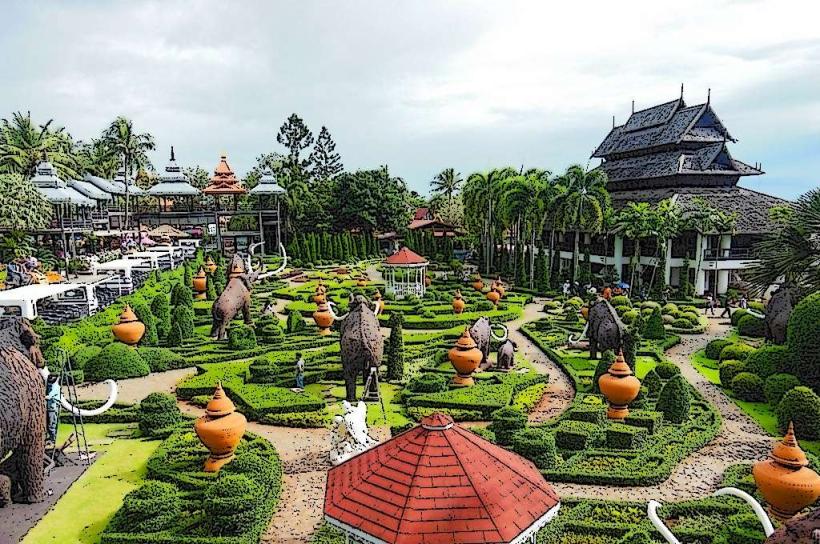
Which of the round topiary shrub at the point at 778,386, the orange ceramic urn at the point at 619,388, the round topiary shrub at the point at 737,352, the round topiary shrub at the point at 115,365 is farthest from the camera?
the round topiary shrub at the point at 737,352

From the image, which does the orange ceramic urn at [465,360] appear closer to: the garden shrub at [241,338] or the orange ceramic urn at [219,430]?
the orange ceramic urn at [219,430]

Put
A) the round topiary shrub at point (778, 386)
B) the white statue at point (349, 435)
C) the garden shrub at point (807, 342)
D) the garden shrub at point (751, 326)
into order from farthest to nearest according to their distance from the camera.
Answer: the garden shrub at point (751, 326) → the round topiary shrub at point (778, 386) → the garden shrub at point (807, 342) → the white statue at point (349, 435)

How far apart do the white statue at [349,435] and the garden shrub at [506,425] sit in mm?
2820

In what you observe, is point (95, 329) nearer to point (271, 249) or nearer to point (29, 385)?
point (29, 385)

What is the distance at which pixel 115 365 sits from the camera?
803 inches

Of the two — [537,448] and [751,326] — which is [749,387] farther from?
[751,326]

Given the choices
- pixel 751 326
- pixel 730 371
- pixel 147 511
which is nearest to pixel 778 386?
pixel 730 371

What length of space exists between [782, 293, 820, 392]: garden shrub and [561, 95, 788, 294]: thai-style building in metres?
20.0

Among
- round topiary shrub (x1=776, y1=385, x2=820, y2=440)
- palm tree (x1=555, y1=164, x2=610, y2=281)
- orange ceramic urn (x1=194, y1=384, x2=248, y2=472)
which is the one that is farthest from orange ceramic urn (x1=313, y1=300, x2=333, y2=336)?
palm tree (x1=555, y1=164, x2=610, y2=281)

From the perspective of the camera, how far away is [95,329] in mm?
23625

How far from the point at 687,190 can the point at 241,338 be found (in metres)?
31.2

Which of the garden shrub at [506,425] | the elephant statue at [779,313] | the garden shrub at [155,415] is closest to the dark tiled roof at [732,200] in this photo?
the elephant statue at [779,313]

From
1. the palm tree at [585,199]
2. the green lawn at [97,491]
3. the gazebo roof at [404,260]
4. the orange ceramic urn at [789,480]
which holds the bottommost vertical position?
the green lawn at [97,491]

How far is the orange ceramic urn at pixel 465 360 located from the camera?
19.5 metres
